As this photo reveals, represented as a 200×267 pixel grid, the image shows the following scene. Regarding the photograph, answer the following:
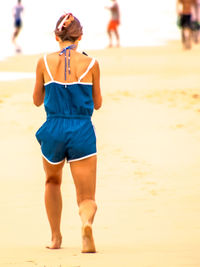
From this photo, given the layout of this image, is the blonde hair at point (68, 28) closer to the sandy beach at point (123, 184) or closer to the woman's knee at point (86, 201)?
the woman's knee at point (86, 201)

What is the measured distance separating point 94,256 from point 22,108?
8935 mm

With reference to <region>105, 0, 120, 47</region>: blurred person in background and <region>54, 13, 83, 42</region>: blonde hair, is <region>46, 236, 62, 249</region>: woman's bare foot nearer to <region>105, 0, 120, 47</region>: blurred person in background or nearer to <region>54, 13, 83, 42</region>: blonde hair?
<region>54, 13, 83, 42</region>: blonde hair

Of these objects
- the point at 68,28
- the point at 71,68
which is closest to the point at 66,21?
the point at 68,28

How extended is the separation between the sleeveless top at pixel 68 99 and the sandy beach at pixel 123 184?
2.86 feet

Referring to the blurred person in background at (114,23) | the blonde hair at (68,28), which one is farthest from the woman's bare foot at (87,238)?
the blurred person in background at (114,23)

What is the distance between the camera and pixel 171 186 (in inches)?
327

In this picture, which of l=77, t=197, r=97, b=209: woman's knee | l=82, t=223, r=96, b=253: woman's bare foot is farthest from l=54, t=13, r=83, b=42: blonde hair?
l=82, t=223, r=96, b=253: woman's bare foot

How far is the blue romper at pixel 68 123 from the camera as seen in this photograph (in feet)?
17.8

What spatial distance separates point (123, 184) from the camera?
8406 mm

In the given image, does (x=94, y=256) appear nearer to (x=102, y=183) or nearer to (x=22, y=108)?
(x=102, y=183)

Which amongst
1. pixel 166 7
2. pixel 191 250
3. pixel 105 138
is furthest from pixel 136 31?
pixel 191 250

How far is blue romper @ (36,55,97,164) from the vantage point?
17.8 feet

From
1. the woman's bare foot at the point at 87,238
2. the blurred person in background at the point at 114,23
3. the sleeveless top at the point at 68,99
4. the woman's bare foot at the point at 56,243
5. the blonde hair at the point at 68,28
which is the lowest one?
the blurred person in background at the point at 114,23

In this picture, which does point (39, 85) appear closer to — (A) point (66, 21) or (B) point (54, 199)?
(A) point (66, 21)
